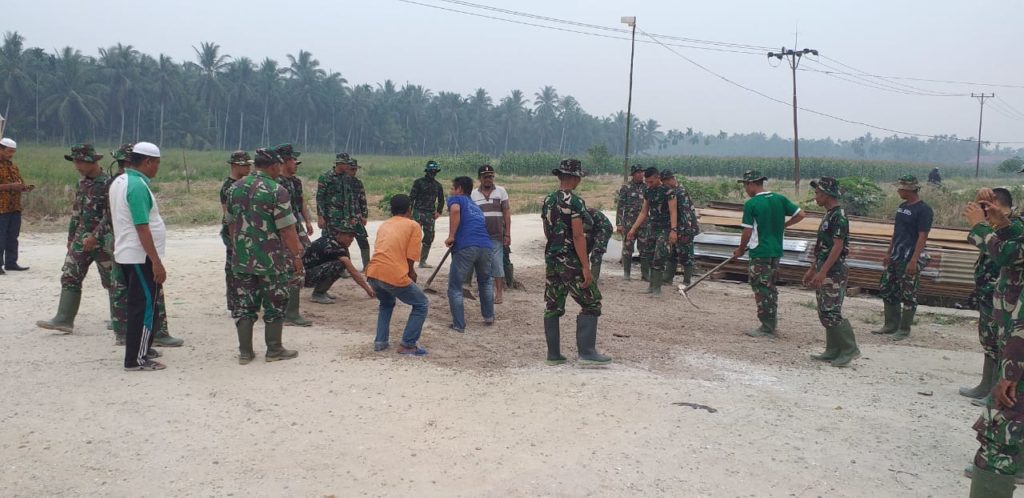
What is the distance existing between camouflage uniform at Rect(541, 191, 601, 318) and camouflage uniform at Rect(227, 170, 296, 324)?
2.06 meters

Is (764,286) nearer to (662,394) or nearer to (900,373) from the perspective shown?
(900,373)

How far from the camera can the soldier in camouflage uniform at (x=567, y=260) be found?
5887mm

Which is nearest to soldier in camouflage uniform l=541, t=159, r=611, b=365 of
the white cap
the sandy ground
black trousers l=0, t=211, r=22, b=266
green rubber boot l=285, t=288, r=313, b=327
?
the sandy ground

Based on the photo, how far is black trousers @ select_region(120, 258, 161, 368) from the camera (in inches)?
216

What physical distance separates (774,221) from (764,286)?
673mm

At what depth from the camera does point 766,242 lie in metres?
7.45

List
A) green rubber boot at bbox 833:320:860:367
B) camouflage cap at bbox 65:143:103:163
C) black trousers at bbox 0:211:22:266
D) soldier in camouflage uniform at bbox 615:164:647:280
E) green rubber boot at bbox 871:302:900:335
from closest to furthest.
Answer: camouflage cap at bbox 65:143:103:163 → green rubber boot at bbox 833:320:860:367 → green rubber boot at bbox 871:302:900:335 → black trousers at bbox 0:211:22:266 → soldier in camouflage uniform at bbox 615:164:647:280

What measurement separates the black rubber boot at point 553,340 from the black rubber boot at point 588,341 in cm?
19

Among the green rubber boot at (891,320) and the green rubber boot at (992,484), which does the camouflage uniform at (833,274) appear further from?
the green rubber boot at (992,484)

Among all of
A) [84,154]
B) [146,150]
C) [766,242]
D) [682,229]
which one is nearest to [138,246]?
[146,150]

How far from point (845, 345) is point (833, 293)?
1.72ft

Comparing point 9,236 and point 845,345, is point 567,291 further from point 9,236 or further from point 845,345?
point 9,236

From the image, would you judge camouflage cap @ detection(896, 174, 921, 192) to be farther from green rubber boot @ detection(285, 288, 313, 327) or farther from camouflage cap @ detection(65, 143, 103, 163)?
camouflage cap @ detection(65, 143, 103, 163)

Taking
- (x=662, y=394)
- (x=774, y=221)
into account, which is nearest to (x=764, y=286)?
(x=774, y=221)
